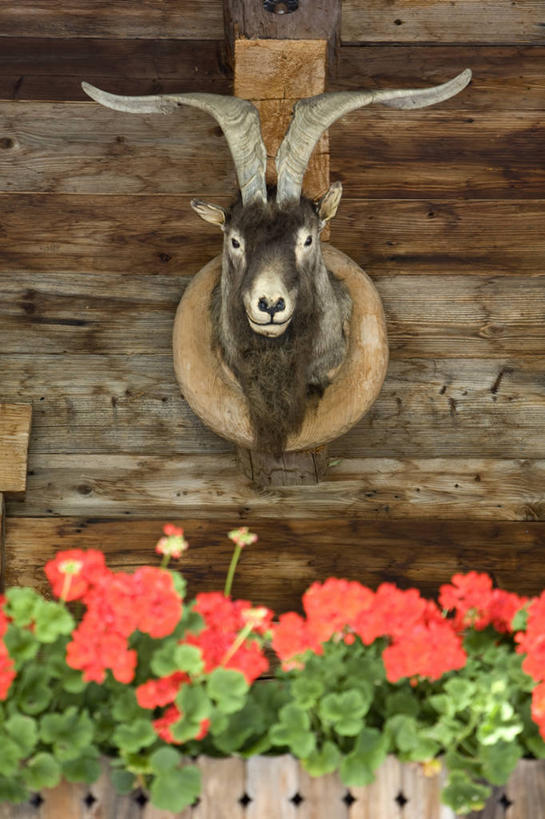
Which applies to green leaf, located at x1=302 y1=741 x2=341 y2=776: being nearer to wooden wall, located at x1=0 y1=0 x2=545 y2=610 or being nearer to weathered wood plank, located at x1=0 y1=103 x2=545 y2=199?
wooden wall, located at x1=0 y1=0 x2=545 y2=610

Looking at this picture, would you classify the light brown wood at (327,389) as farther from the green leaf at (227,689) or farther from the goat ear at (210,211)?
the green leaf at (227,689)

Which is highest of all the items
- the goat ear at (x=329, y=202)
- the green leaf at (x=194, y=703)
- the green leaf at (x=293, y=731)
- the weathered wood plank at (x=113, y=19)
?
the weathered wood plank at (x=113, y=19)

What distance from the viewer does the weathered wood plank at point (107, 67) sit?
3500 millimetres

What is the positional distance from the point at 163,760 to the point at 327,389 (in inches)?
58.8

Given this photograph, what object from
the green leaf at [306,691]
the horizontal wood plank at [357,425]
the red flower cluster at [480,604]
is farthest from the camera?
the horizontal wood plank at [357,425]

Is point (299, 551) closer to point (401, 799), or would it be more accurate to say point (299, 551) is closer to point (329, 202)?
point (329, 202)

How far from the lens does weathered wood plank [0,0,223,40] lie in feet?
11.6

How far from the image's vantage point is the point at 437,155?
11.5ft

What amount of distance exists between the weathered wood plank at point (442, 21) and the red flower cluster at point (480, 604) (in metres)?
2.21

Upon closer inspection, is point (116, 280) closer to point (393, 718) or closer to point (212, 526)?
point (212, 526)

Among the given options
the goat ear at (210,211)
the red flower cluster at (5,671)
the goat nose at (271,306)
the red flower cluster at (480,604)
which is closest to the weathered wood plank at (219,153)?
the goat ear at (210,211)

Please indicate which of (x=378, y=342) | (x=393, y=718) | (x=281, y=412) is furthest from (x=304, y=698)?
(x=378, y=342)

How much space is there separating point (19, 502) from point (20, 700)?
5.41ft

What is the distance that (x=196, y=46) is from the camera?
3.53 meters
